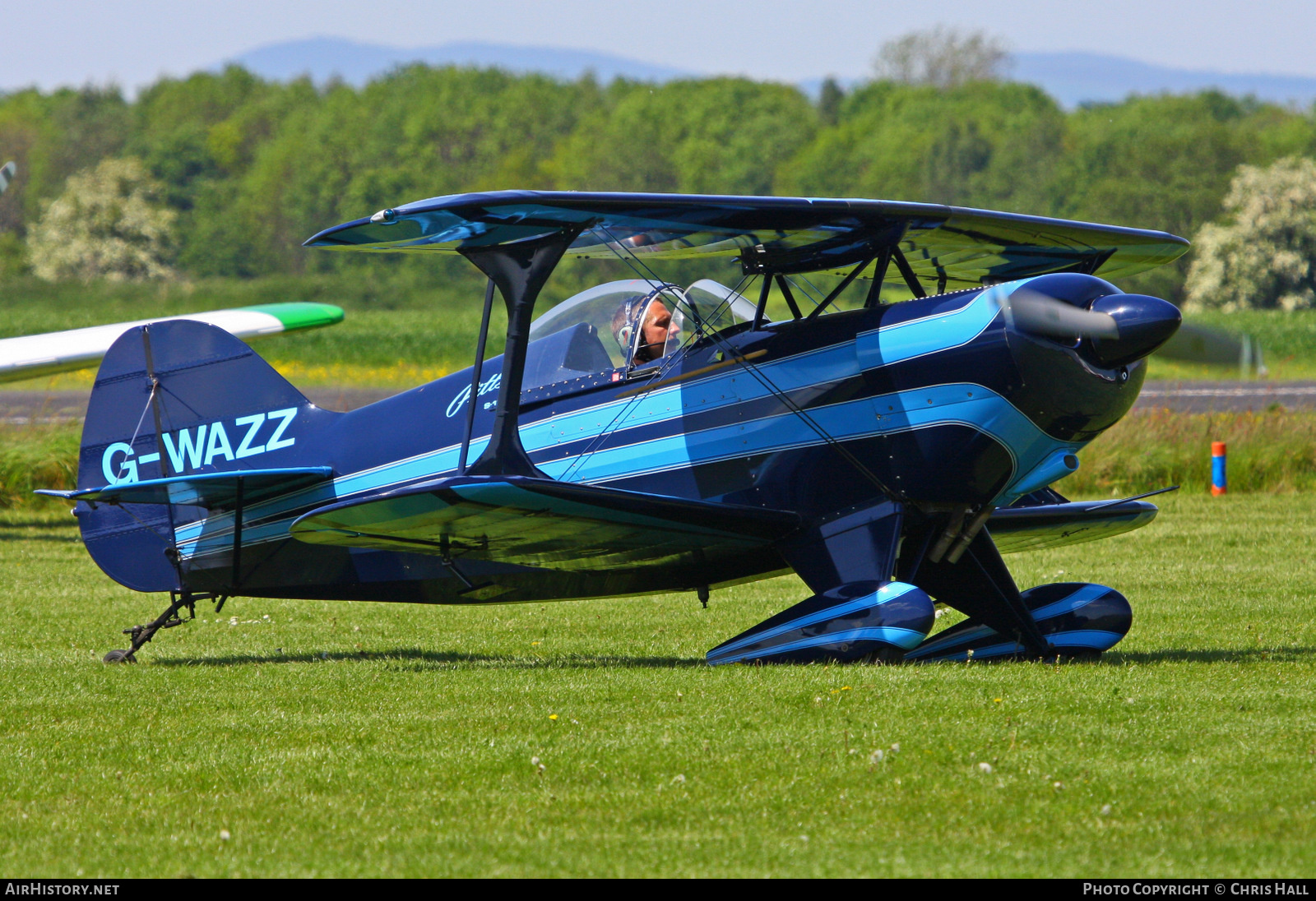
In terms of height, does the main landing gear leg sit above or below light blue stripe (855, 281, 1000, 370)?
below

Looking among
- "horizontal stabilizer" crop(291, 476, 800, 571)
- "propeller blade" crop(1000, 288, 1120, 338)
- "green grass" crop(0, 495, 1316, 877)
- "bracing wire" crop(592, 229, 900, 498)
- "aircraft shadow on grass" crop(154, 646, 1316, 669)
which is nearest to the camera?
"green grass" crop(0, 495, 1316, 877)

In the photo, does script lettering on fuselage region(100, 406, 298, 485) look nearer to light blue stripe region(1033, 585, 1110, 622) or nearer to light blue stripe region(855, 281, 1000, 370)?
light blue stripe region(855, 281, 1000, 370)

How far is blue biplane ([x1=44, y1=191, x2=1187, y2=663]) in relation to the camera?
23.7 feet

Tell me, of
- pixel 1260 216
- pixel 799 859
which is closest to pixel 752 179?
pixel 1260 216

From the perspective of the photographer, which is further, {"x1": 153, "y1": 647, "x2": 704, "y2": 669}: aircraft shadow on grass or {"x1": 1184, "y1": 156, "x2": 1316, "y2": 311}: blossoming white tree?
{"x1": 1184, "y1": 156, "x2": 1316, "y2": 311}: blossoming white tree

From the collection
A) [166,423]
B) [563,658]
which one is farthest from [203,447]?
[563,658]

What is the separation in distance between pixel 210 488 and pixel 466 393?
1.64 meters

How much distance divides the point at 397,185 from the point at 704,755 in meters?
72.4

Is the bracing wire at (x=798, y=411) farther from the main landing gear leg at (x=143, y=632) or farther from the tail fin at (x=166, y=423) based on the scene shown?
the main landing gear leg at (x=143, y=632)

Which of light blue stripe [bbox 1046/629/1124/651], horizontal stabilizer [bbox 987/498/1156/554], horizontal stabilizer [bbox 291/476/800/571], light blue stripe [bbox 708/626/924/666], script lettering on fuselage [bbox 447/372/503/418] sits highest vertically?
script lettering on fuselage [bbox 447/372/503/418]

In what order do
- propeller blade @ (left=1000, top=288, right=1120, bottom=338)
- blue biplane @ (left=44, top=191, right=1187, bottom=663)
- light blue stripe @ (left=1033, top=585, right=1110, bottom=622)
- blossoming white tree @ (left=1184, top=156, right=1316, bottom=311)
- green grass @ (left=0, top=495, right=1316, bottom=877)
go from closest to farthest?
1. green grass @ (left=0, top=495, right=1316, bottom=877)
2. propeller blade @ (left=1000, top=288, right=1120, bottom=338)
3. blue biplane @ (left=44, top=191, right=1187, bottom=663)
4. light blue stripe @ (left=1033, top=585, right=1110, bottom=622)
5. blossoming white tree @ (left=1184, top=156, right=1316, bottom=311)

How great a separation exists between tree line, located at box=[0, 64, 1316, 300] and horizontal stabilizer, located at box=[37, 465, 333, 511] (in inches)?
2134

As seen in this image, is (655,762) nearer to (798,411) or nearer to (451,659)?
(798,411)

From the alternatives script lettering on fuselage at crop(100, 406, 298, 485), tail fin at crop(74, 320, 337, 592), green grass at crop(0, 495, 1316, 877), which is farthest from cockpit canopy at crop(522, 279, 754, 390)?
script lettering on fuselage at crop(100, 406, 298, 485)
